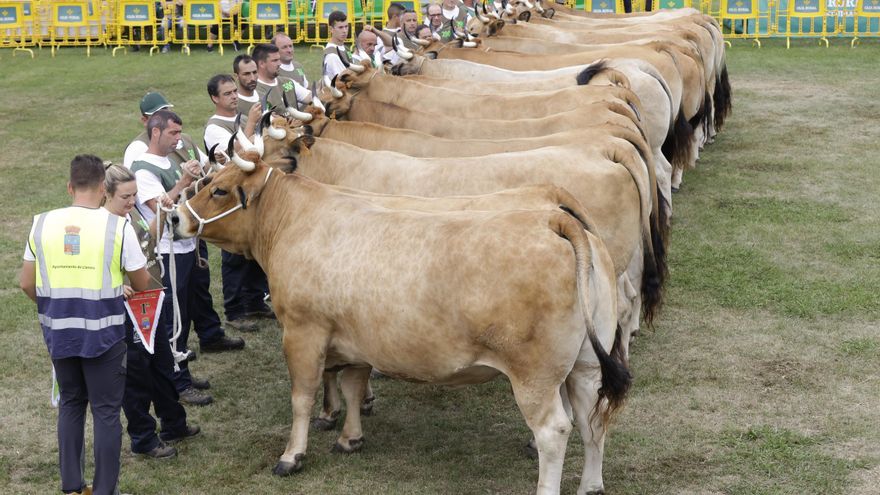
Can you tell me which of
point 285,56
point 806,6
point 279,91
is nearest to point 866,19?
point 806,6

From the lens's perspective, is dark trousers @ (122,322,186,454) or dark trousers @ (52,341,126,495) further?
dark trousers @ (122,322,186,454)

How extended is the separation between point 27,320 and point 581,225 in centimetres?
559

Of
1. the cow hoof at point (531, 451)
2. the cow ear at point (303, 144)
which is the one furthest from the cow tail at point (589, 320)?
the cow ear at point (303, 144)

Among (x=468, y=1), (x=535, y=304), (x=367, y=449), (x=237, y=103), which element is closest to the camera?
(x=535, y=304)

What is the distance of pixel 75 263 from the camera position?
5957mm

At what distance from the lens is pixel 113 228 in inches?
237

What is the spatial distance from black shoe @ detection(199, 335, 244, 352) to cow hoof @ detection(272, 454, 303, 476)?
2.37m

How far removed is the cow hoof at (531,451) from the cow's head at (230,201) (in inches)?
95.6

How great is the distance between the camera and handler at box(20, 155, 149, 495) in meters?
5.96

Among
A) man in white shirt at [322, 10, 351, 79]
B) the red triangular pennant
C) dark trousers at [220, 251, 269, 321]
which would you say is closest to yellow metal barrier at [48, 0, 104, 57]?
man in white shirt at [322, 10, 351, 79]

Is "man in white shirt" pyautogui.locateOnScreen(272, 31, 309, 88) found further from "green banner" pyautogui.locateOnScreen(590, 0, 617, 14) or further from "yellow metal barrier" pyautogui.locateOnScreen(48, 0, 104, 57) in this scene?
"yellow metal barrier" pyautogui.locateOnScreen(48, 0, 104, 57)

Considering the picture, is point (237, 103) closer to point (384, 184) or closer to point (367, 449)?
point (384, 184)

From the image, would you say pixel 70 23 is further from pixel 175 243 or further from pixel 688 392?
pixel 688 392

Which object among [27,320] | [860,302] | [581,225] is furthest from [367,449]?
[860,302]
